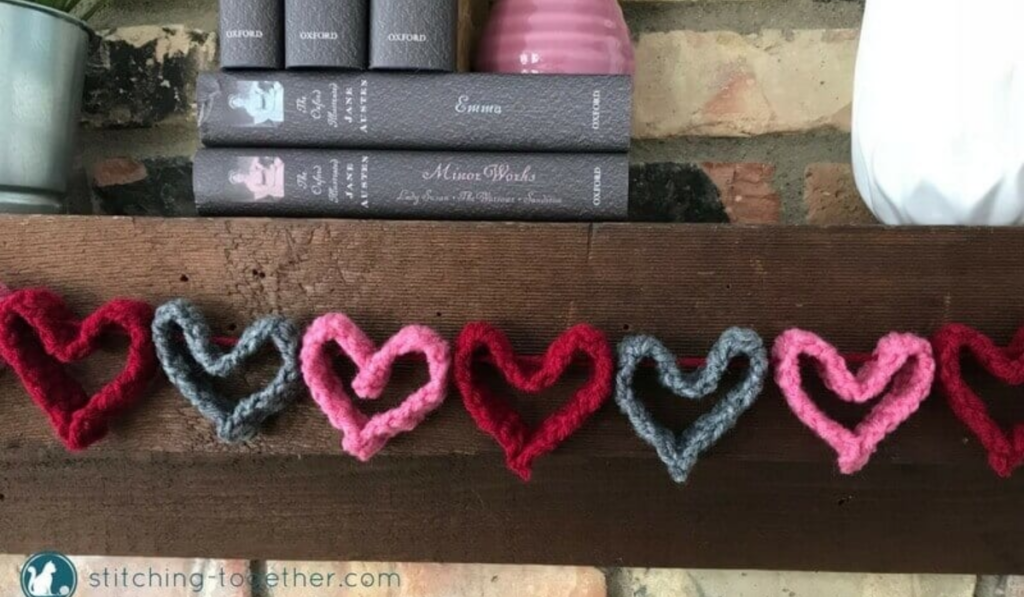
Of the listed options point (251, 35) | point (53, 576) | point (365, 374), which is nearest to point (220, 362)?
point (365, 374)

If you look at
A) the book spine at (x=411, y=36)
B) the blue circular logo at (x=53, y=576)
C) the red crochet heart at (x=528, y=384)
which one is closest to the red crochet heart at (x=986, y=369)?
the red crochet heart at (x=528, y=384)

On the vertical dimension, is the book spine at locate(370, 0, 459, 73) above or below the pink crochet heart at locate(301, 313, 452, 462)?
above

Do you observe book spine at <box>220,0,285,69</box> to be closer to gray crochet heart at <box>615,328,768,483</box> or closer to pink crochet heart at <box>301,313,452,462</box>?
pink crochet heart at <box>301,313,452,462</box>

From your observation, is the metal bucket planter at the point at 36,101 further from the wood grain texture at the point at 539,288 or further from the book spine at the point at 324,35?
the book spine at the point at 324,35

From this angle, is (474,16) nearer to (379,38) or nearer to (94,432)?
(379,38)

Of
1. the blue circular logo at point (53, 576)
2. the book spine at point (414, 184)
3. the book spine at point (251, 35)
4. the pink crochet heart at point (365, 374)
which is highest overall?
the book spine at point (251, 35)

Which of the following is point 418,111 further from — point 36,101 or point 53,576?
point 53,576

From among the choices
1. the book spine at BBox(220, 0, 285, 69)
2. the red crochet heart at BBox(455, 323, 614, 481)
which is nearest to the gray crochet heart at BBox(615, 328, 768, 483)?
the red crochet heart at BBox(455, 323, 614, 481)
